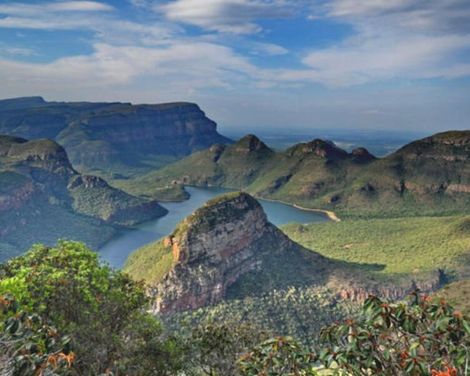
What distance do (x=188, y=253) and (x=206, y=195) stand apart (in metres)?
130

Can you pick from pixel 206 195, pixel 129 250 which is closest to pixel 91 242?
pixel 129 250

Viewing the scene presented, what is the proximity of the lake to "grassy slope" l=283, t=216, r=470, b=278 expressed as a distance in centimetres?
2804

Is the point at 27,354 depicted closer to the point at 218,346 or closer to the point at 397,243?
the point at 218,346

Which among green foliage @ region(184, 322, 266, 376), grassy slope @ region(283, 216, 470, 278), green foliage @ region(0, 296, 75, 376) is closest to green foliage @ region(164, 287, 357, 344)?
grassy slope @ region(283, 216, 470, 278)

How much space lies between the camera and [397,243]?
3607 inches

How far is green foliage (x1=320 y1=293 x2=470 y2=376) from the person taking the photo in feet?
29.9

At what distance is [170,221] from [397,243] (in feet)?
211

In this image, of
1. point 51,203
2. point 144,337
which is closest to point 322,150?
point 51,203

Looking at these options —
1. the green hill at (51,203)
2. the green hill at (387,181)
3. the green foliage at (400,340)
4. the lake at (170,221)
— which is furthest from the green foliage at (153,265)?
the green hill at (387,181)

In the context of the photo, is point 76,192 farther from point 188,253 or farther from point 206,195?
point 188,253

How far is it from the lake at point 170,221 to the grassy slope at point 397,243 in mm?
28044

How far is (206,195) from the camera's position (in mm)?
183375

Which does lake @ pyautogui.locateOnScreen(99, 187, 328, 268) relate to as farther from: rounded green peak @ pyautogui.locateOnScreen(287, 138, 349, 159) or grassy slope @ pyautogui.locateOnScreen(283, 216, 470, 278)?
rounded green peak @ pyautogui.locateOnScreen(287, 138, 349, 159)

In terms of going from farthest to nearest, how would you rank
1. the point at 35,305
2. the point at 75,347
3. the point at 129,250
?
the point at 129,250
the point at 35,305
the point at 75,347
